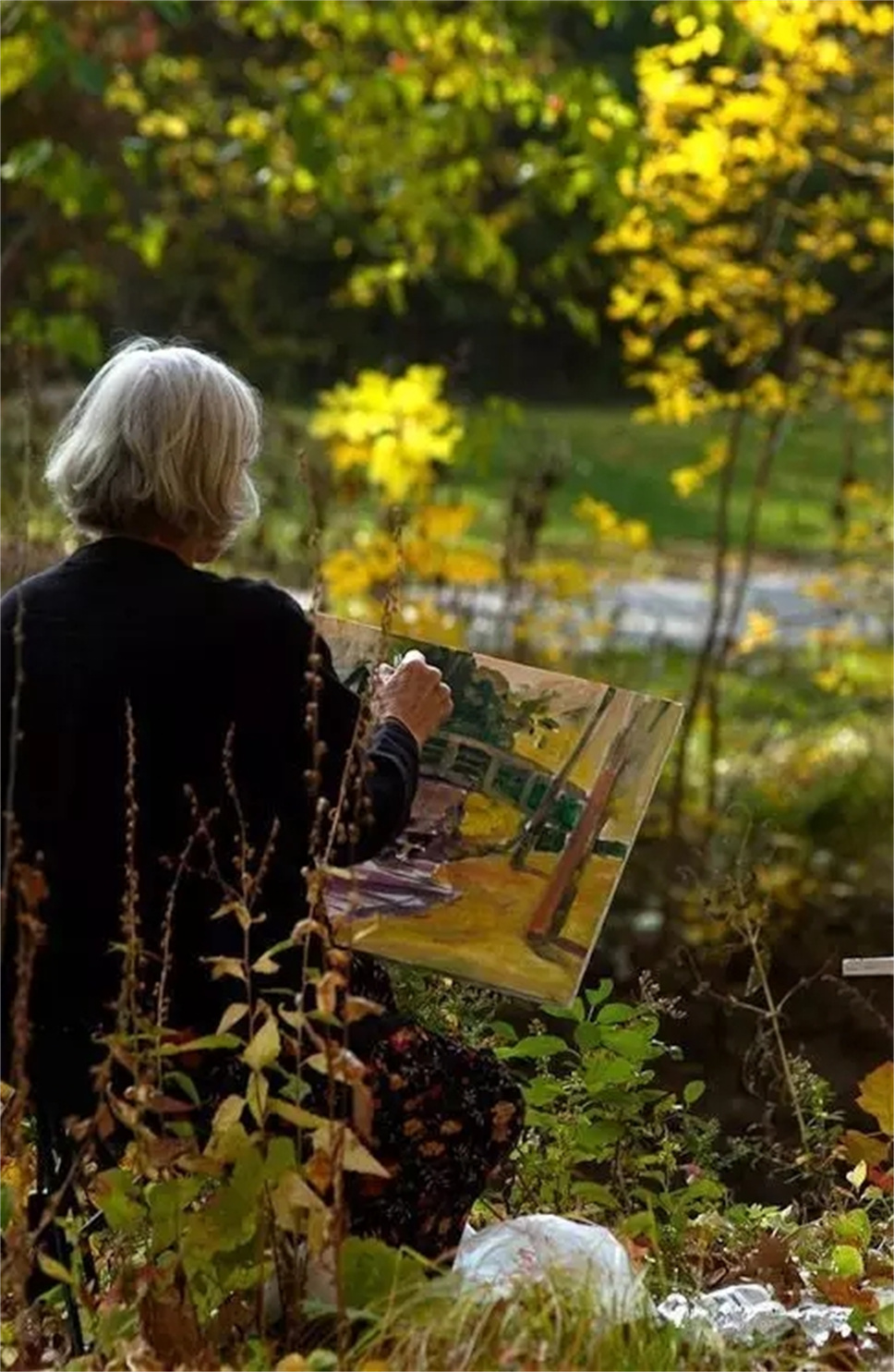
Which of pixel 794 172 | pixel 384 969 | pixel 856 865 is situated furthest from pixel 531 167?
pixel 384 969

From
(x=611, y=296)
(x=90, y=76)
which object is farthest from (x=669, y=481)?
(x=90, y=76)

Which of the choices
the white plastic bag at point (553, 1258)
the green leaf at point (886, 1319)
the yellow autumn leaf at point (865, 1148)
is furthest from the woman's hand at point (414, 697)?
the yellow autumn leaf at point (865, 1148)

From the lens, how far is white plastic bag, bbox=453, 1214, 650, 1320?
244 centimetres

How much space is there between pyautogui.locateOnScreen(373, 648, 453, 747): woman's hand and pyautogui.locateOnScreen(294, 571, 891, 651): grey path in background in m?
4.03

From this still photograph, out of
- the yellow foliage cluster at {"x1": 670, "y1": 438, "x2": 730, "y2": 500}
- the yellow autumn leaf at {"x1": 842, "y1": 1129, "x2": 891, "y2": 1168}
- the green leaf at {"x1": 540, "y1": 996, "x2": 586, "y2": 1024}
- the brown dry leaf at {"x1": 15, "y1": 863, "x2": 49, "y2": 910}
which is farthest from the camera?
the yellow foliage cluster at {"x1": 670, "y1": 438, "x2": 730, "y2": 500}

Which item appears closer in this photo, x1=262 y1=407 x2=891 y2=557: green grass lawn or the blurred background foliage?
the blurred background foliage

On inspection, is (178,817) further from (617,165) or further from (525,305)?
(525,305)

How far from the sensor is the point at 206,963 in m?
2.52

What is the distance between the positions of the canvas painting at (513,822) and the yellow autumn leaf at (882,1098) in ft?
1.59

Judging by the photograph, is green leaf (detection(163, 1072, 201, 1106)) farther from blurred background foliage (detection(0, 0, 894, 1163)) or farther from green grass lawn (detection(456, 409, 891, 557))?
green grass lawn (detection(456, 409, 891, 557))

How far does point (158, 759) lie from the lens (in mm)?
2471

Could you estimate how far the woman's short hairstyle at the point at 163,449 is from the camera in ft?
8.14

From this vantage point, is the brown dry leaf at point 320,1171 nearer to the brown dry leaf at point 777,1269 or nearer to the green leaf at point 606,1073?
the green leaf at point 606,1073

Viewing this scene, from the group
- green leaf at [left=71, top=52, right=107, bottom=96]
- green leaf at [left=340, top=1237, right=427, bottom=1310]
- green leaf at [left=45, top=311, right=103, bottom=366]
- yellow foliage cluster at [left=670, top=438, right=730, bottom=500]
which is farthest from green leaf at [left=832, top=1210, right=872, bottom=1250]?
yellow foliage cluster at [left=670, top=438, right=730, bottom=500]
